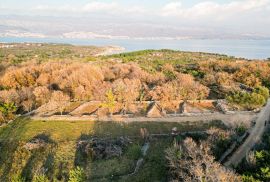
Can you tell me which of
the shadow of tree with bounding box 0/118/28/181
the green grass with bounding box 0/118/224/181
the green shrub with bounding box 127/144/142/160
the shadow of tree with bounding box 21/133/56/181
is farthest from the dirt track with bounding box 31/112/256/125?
the green shrub with bounding box 127/144/142/160

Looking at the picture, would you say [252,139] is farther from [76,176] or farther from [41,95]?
[41,95]

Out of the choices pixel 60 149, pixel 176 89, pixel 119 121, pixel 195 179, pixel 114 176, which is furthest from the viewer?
pixel 176 89

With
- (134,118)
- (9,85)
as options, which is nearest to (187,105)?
(134,118)

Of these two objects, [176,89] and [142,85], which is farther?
[142,85]

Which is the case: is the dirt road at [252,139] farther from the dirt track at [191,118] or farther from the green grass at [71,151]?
the green grass at [71,151]

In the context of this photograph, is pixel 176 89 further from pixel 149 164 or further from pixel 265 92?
pixel 149 164

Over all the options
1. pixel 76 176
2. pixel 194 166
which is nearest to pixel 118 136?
pixel 76 176

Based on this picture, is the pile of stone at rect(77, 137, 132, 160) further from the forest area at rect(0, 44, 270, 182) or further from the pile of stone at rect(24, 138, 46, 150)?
the pile of stone at rect(24, 138, 46, 150)
